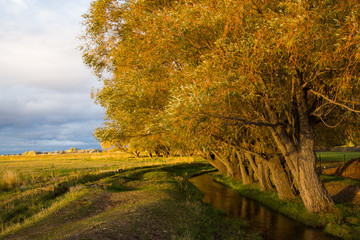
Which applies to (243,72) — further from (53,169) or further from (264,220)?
(53,169)

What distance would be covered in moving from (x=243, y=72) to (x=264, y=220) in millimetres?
10236

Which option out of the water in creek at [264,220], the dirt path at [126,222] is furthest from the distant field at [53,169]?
the water in creek at [264,220]

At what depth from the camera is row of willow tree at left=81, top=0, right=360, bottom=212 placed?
11.6m

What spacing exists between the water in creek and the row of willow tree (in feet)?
5.25

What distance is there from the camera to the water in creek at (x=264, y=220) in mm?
14422

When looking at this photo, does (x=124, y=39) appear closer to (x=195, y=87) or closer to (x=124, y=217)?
(x=195, y=87)

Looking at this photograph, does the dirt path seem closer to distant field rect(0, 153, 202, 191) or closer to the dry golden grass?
the dry golden grass

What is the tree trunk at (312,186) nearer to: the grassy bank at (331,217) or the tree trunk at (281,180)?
the grassy bank at (331,217)

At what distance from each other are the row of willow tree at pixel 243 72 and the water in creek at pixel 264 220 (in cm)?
160

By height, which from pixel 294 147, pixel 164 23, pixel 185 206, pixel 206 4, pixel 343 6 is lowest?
pixel 185 206

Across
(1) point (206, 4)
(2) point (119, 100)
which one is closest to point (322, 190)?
(1) point (206, 4)

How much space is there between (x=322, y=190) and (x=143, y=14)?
15.2 metres

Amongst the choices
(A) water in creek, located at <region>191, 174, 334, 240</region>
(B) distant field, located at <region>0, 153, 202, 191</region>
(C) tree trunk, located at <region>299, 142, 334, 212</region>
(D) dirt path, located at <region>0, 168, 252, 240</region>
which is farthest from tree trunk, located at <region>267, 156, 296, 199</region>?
(B) distant field, located at <region>0, 153, 202, 191</region>

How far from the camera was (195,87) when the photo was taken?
12.8 m
